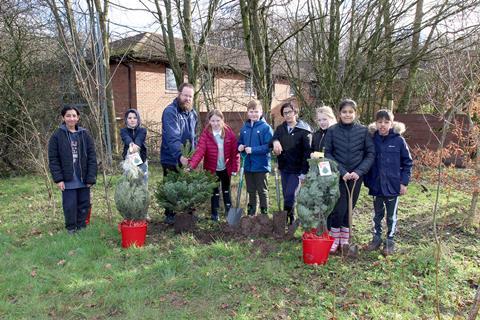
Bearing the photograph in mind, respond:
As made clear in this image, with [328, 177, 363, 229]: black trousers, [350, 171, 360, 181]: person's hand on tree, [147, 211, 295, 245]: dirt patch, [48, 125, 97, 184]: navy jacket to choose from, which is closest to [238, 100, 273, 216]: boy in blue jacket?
[147, 211, 295, 245]: dirt patch

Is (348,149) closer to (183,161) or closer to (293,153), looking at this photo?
(293,153)

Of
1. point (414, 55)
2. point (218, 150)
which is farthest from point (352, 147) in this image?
point (414, 55)

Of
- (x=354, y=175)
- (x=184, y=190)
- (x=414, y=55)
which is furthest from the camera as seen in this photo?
(x=414, y=55)

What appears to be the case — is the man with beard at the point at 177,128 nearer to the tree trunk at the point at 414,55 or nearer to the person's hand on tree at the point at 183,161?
the person's hand on tree at the point at 183,161

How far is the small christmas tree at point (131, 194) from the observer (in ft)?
14.4

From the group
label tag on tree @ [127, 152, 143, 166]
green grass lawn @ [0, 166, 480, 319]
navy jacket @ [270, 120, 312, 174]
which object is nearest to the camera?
green grass lawn @ [0, 166, 480, 319]

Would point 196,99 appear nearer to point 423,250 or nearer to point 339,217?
point 339,217

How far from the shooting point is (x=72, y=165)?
485cm

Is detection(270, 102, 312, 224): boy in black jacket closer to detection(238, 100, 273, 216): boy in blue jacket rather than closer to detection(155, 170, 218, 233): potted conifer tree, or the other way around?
detection(238, 100, 273, 216): boy in blue jacket

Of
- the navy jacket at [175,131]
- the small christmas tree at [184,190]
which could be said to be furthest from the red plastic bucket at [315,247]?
the navy jacket at [175,131]

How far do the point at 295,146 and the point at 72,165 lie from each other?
2.83m

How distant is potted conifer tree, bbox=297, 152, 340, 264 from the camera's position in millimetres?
3857

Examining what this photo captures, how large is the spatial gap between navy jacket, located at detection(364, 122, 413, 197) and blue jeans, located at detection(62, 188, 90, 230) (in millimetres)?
3683

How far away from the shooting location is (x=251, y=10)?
23.5ft
